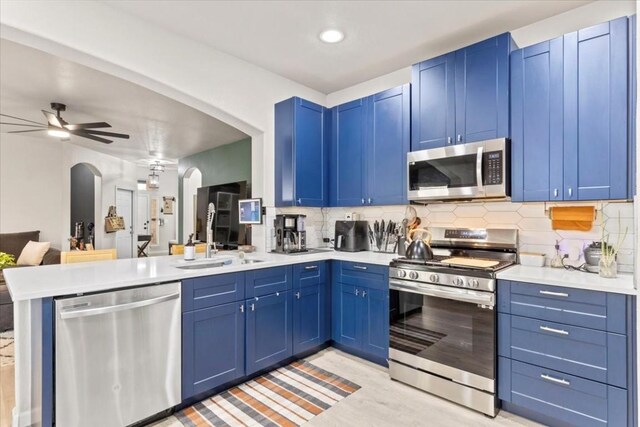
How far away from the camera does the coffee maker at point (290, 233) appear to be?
3.28 meters

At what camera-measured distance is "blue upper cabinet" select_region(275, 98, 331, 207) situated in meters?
3.30

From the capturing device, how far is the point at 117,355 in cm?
182

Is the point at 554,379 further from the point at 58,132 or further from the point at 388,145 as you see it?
the point at 58,132

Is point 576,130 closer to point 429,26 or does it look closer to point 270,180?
point 429,26

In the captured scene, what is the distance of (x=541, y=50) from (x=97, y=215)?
8787mm

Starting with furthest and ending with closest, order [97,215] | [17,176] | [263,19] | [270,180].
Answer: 1. [97,215]
2. [17,176]
3. [270,180]
4. [263,19]

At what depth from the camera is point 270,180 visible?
342 cm

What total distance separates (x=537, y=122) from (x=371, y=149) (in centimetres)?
142

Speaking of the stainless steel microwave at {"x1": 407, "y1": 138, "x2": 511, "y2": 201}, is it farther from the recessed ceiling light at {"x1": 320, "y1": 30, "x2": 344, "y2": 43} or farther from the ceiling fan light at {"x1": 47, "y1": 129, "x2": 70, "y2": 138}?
the ceiling fan light at {"x1": 47, "y1": 129, "x2": 70, "y2": 138}

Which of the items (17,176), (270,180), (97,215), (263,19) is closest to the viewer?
(263,19)

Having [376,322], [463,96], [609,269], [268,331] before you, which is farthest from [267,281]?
[609,269]

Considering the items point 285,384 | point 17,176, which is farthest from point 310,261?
point 17,176

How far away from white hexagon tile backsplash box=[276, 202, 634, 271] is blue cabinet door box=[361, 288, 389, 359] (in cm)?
90

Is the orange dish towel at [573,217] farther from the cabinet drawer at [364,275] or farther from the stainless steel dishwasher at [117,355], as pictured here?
the stainless steel dishwasher at [117,355]
